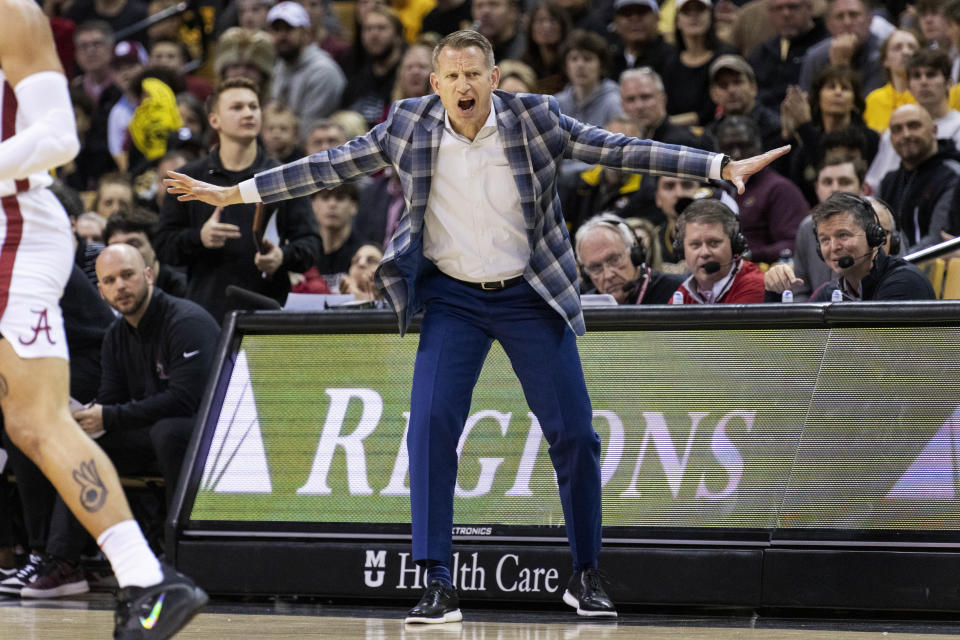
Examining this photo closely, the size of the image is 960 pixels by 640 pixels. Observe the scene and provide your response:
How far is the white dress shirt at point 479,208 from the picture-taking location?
5.09m

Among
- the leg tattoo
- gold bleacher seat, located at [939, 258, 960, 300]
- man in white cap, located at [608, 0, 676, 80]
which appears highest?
man in white cap, located at [608, 0, 676, 80]

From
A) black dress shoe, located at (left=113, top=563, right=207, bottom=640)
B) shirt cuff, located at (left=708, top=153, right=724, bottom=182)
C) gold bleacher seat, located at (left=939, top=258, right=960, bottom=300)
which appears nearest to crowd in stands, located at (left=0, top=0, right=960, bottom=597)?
gold bleacher seat, located at (left=939, top=258, right=960, bottom=300)

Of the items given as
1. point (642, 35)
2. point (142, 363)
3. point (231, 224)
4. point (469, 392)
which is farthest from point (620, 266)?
point (642, 35)

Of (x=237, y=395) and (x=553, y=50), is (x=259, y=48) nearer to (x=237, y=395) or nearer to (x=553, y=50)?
(x=553, y=50)

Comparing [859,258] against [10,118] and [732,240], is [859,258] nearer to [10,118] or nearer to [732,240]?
[732,240]

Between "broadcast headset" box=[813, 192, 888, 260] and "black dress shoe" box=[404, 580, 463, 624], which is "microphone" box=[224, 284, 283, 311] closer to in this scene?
"black dress shoe" box=[404, 580, 463, 624]

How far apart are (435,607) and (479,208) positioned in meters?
1.41

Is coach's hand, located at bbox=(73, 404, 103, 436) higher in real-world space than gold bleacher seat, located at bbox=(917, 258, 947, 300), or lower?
lower

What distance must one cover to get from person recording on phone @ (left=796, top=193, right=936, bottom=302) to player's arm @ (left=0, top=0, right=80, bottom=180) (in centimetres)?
352

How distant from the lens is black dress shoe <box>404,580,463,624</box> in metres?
4.95

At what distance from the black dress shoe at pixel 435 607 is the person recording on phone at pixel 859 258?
2.38 metres

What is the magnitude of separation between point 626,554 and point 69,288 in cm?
377

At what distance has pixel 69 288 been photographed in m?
7.87

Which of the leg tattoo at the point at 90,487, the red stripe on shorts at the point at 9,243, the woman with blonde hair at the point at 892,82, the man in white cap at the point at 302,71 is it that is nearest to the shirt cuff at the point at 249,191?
the red stripe on shorts at the point at 9,243
